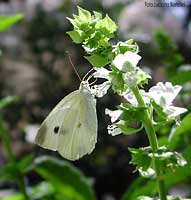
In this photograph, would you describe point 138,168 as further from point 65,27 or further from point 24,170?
point 65,27

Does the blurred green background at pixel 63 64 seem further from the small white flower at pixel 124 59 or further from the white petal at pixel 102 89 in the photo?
the small white flower at pixel 124 59

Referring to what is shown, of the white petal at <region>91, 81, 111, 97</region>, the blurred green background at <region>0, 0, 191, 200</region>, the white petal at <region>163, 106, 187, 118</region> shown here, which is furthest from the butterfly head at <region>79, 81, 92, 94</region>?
the blurred green background at <region>0, 0, 191, 200</region>

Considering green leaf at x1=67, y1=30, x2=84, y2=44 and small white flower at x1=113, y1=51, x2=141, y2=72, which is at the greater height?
green leaf at x1=67, y1=30, x2=84, y2=44

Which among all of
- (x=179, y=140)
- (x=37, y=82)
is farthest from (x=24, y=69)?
(x=179, y=140)

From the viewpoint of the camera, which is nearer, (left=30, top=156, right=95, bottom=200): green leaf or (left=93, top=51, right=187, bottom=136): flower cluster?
(left=93, top=51, right=187, bottom=136): flower cluster

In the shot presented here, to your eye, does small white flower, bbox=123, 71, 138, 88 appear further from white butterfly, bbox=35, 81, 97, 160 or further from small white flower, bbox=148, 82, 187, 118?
white butterfly, bbox=35, 81, 97, 160
